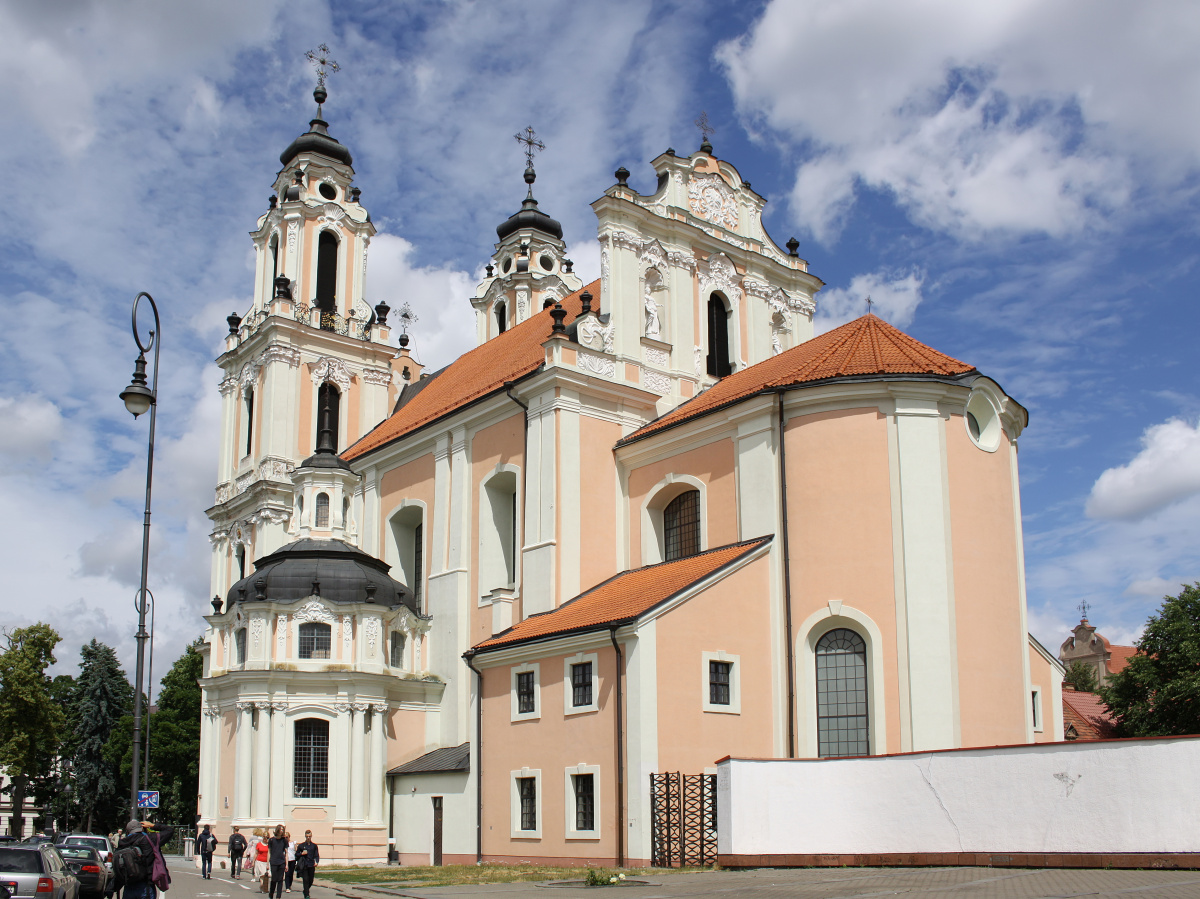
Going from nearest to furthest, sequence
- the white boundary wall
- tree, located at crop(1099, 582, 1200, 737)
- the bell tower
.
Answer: the white boundary wall, tree, located at crop(1099, 582, 1200, 737), the bell tower

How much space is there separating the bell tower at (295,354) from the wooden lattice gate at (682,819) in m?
24.0

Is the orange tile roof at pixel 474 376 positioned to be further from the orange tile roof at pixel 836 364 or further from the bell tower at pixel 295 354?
the orange tile roof at pixel 836 364

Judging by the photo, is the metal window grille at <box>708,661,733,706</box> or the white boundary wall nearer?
the white boundary wall

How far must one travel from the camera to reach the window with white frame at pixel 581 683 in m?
24.0

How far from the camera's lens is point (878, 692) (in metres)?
23.5

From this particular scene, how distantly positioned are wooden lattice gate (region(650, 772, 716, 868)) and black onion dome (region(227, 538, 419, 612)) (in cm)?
1290

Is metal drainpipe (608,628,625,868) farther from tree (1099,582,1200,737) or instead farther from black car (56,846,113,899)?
tree (1099,582,1200,737)

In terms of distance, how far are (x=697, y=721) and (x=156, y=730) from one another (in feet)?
150

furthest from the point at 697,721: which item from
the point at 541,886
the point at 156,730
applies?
the point at 156,730

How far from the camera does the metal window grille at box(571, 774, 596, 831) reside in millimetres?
23641

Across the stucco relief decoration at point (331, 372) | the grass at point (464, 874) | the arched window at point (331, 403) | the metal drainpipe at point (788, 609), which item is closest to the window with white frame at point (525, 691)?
the grass at point (464, 874)

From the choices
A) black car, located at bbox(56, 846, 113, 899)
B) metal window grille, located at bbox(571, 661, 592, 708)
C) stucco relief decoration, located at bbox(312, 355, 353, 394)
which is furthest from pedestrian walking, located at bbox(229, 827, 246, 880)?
stucco relief decoration, located at bbox(312, 355, 353, 394)

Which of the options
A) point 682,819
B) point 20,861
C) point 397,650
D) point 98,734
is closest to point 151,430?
point 20,861

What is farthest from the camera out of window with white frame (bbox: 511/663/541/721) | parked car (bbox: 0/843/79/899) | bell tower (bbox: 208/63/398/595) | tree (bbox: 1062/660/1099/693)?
tree (bbox: 1062/660/1099/693)
